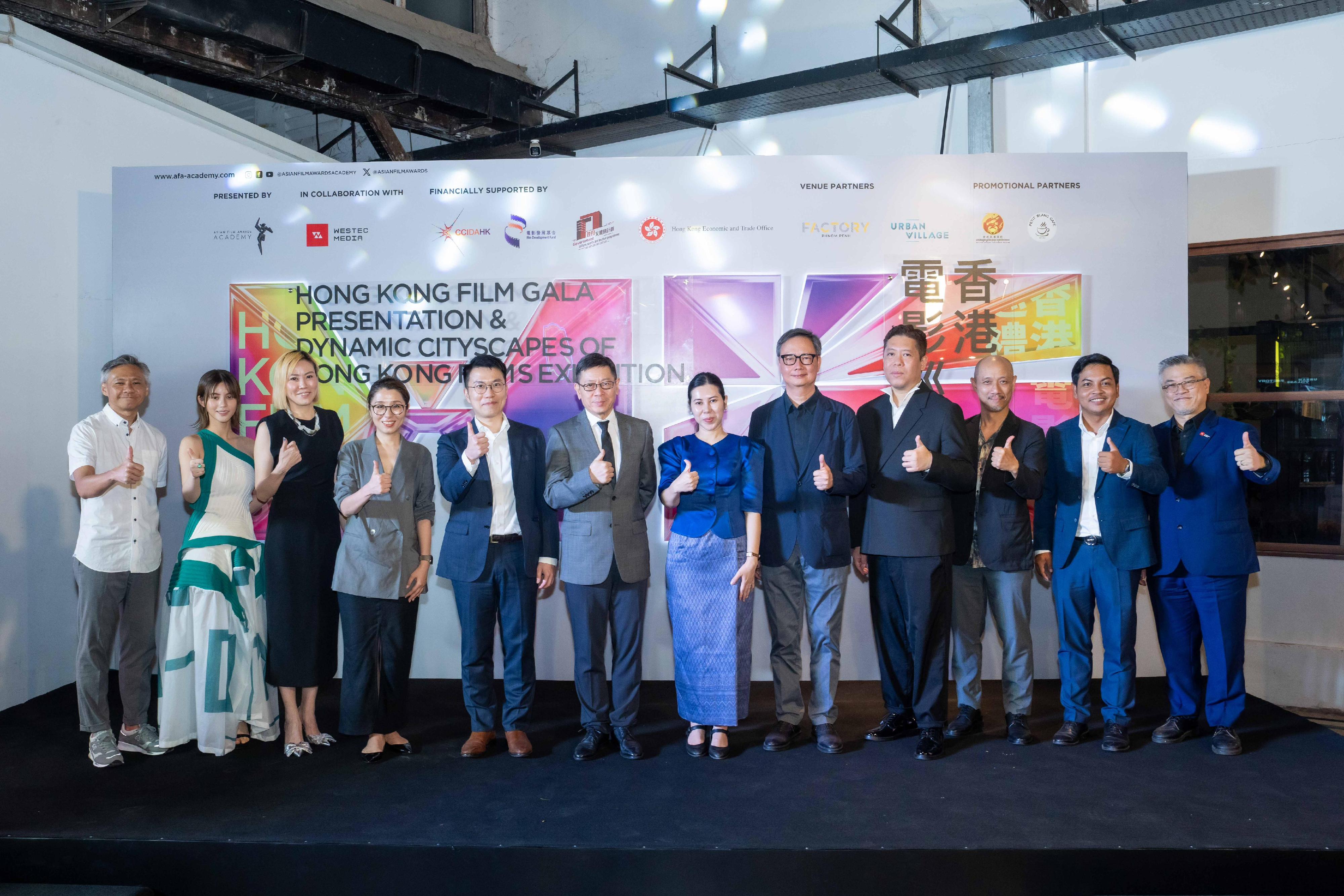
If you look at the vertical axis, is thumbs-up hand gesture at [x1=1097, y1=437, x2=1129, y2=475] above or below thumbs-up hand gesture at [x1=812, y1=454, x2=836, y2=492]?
above

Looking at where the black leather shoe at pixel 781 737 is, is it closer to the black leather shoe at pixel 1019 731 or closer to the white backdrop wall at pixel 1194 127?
the black leather shoe at pixel 1019 731

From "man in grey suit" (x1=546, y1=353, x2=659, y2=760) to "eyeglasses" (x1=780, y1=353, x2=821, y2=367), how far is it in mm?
695

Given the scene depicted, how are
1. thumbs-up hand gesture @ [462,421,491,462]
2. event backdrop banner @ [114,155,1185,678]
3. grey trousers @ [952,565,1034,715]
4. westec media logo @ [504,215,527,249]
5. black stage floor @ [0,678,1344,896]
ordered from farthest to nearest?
westec media logo @ [504,215,527,249]
event backdrop banner @ [114,155,1185,678]
grey trousers @ [952,565,1034,715]
thumbs-up hand gesture @ [462,421,491,462]
black stage floor @ [0,678,1344,896]

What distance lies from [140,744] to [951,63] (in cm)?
543

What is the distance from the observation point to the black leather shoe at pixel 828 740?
350 centimetres

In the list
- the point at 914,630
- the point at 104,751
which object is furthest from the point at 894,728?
the point at 104,751

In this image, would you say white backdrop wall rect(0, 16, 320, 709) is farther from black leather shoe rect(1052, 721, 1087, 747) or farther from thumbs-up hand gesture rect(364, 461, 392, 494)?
black leather shoe rect(1052, 721, 1087, 747)

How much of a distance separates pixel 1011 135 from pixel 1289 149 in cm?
146

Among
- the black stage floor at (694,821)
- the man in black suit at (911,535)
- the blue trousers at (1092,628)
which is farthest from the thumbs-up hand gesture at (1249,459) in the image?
the black stage floor at (694,821)

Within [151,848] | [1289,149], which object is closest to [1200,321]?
[1289,149]

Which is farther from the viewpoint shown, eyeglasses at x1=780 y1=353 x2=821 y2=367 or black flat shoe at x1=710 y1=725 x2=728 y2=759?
eyeglasses at x1=780 y1=353 x2=821 y2=367

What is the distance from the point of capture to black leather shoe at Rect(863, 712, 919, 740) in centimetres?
367

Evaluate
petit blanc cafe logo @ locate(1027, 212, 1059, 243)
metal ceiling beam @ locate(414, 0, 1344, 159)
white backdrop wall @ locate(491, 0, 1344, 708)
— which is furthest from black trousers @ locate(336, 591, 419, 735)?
metal ceiling beam @ locate(414, 0, 1344, 159)

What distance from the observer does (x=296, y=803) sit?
303cm
